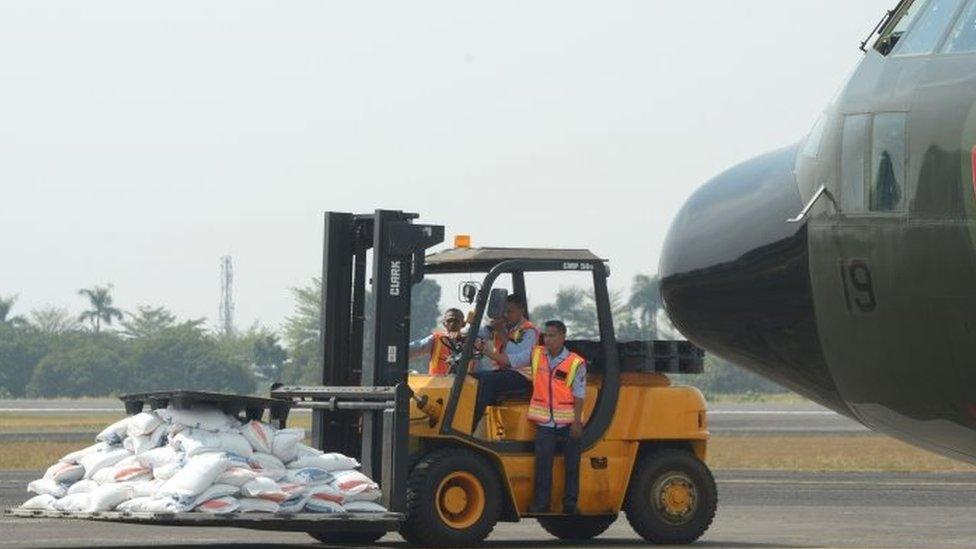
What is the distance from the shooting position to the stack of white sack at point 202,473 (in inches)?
563

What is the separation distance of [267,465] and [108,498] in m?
1.11

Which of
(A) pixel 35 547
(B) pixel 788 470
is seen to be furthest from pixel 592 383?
(B) pixel 788 470

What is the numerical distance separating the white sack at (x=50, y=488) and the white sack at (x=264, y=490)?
4.52 feet

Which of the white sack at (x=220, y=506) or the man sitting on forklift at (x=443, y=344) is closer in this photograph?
the white sack at (x=220, y=506)

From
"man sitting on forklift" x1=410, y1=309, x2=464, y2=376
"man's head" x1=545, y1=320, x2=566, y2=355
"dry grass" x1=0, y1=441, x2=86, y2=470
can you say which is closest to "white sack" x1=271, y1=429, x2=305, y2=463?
"man sitting on forklift" x1=410, y1=309, x2=464, y2=376

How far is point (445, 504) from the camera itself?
1591cm

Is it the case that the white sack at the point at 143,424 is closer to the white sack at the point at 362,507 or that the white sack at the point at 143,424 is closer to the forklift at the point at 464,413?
the forklift at the point at 464,413

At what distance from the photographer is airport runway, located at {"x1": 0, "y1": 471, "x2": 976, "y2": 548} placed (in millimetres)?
17031

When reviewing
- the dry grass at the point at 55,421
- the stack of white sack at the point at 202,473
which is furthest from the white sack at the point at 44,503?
the dry grass at the point at 55,421

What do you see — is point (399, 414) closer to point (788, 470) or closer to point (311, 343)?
point (788, 470)

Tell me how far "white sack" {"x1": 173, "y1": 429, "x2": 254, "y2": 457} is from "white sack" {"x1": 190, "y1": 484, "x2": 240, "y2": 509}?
0.29 meters

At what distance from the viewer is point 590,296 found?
1681 cm

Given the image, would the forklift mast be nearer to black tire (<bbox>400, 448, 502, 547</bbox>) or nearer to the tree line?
black tire (<bbox>400, 448, 502, 547</bbox>)

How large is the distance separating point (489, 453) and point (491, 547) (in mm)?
771
